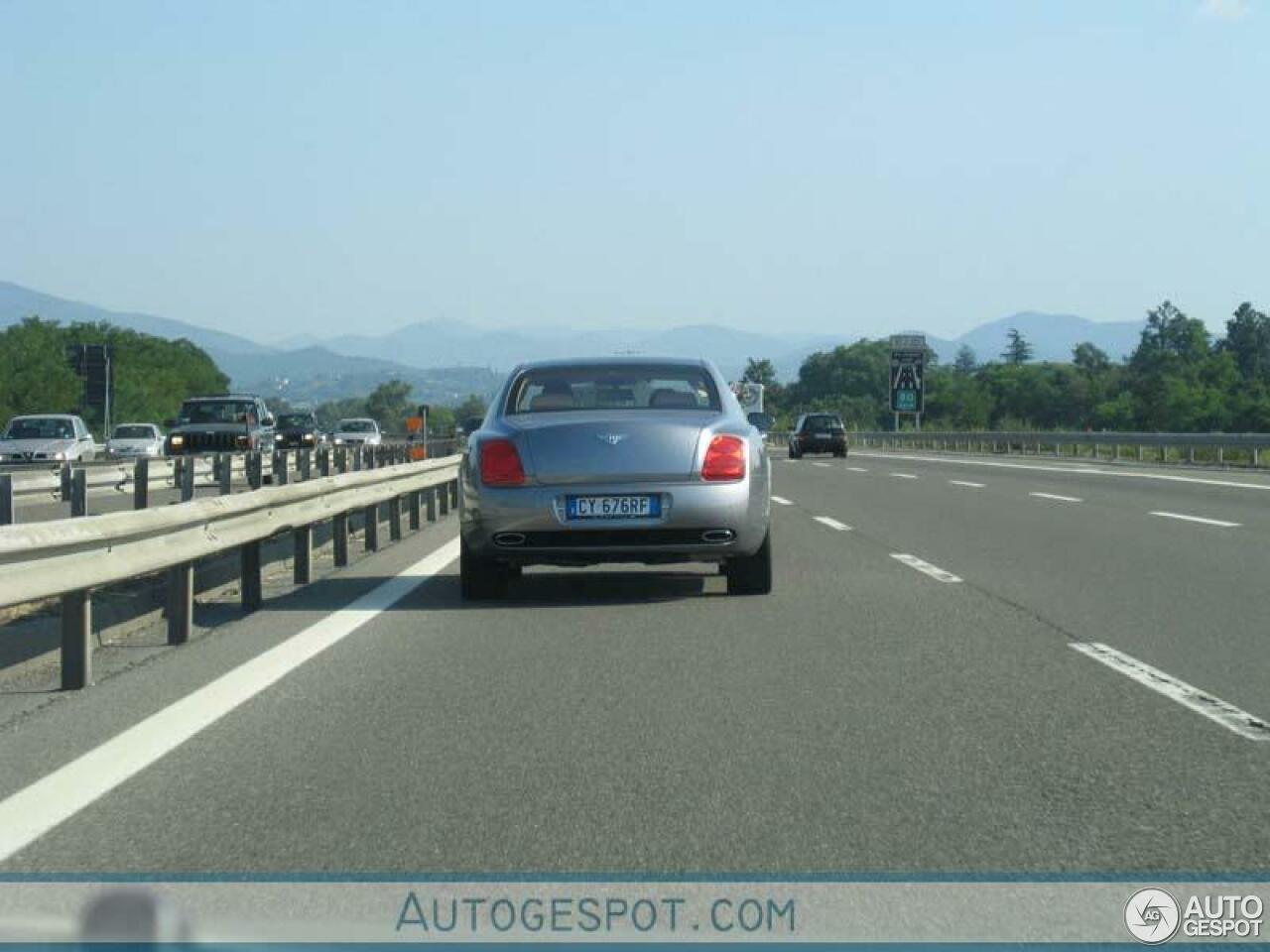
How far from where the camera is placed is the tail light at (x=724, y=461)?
10.2 metres

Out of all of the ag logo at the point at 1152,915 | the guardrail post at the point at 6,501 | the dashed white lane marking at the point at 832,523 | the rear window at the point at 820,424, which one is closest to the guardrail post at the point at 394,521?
the dashed white lane marking at the point at 832,523

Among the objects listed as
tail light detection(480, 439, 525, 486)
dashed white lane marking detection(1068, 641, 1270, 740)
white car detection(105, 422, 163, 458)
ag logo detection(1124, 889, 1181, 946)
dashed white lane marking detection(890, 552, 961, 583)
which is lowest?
white car detection(105, 422, 163, 458)

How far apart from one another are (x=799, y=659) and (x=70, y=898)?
4.51 m

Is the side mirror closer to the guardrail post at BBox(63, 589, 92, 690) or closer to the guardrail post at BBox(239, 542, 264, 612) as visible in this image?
the guardrail post at BBox(239, 542, 264, 612)

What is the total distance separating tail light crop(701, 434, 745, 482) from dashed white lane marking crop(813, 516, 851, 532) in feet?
23.5

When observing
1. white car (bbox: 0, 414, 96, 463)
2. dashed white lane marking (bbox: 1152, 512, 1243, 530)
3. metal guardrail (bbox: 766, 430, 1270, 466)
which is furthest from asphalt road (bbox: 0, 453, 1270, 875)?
metal guardrail (bbox: 766, 430, 1270, 466)

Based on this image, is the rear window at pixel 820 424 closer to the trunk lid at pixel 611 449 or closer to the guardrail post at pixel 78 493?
the trunk lid at pixel 611 449

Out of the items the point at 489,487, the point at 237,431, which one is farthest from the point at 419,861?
the point at 237,431

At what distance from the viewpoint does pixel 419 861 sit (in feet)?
15.2

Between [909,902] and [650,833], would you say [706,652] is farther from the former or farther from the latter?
[909,902]

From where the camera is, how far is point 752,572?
429 inches

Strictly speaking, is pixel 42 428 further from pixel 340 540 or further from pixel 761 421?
pixel 761 421

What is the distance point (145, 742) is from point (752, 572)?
17.1ft

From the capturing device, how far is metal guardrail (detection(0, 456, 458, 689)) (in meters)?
6.99
